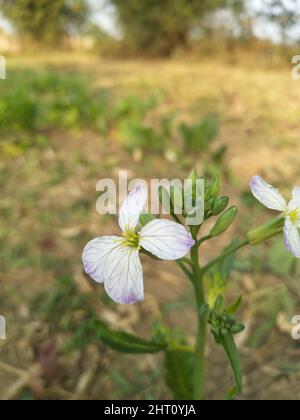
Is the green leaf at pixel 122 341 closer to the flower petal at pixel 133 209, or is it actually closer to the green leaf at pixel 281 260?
the flower petal at pixel 133 209

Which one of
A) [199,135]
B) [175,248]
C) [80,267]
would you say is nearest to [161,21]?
[199,135]

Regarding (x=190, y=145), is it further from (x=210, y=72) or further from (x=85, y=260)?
(x=210, y=72)

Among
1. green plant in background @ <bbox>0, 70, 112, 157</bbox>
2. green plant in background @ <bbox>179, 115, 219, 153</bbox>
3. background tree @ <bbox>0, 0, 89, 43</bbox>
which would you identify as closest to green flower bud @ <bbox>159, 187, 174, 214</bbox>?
green plant in background @ <bbox>179, 115, 219, 153</bbox>

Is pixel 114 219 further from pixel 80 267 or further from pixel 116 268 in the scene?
pixel 116 268

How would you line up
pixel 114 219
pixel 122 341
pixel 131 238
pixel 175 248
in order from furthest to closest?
pixel 114 219 < pixel 122 341 < pixel 131 238 < pixel 175 248

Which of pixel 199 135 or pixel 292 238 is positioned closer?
pixel 292 238
